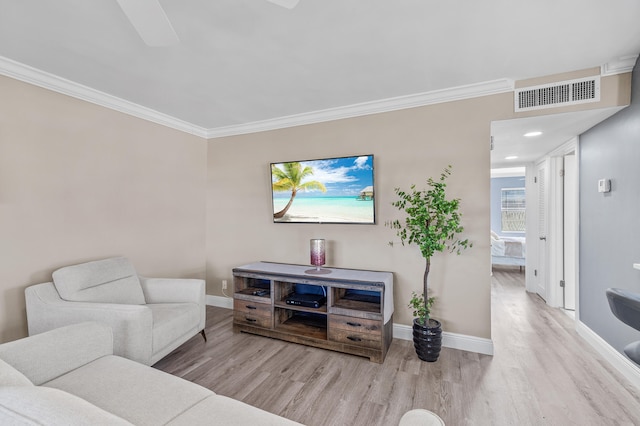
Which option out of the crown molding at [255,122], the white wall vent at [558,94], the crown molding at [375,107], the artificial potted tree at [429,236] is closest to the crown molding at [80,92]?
the crown molding at [255,122]

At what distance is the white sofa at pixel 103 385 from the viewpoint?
1.08m

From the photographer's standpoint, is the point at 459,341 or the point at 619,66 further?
the point at 459,341

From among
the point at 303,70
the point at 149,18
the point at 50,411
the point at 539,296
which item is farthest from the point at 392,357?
the point at 539,296

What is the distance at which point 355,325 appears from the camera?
101 inches

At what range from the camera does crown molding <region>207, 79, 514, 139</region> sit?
8.50ft

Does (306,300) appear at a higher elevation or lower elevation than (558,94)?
lower

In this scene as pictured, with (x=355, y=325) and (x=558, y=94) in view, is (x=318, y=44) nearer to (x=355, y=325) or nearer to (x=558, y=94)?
(x=558, y=94)

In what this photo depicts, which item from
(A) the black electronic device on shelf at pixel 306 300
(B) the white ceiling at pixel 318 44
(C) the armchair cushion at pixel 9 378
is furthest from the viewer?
(A) the black electronic device on shelf at pixel 306 300

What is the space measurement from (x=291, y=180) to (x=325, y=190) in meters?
0.45

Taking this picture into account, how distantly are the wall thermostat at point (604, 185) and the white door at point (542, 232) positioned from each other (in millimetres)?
1590

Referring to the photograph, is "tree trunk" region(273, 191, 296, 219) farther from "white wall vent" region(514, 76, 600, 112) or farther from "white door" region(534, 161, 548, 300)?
"white door" region(534, 161, 548, 300)

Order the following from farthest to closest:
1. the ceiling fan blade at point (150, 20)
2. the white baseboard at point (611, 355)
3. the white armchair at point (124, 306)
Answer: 1. the white baseboard at point (611, 355)
2. the white armchair at point (124, 306)
3. the ceiling fan blade at point (150, 20)

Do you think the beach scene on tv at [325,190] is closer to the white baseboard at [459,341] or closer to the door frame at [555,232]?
the white baseboard at [459,341]

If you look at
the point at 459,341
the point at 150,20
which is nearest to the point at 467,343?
the point at 459,341
